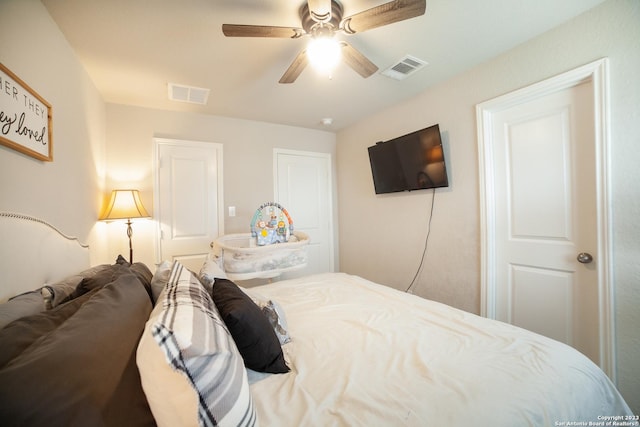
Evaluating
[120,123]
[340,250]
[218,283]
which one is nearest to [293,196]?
[340,250]

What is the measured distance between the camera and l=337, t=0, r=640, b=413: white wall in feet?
4.63

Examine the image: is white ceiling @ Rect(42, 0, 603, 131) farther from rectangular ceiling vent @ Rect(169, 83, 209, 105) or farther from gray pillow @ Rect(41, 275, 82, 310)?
gray pillow @ Rect(41, 275, 82, 310)

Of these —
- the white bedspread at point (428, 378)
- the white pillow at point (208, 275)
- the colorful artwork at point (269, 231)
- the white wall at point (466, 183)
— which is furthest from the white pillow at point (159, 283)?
the white wall at point (466, 183)

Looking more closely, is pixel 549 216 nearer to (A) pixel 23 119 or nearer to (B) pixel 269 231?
(B) pixel 269 231

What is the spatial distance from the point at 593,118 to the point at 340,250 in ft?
9.33

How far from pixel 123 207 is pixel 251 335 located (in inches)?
83.8

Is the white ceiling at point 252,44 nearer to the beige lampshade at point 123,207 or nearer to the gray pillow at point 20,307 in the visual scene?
the beige lampshade at point 123,207

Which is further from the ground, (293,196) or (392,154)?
(392,154)

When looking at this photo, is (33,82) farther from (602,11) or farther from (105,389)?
(602,11)

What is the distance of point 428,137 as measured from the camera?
2.36 metres

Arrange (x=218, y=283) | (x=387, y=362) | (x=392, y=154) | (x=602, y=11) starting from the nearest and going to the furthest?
1. (x=387, y=362)
2. (x=218, y=283)
3. (x=602, y=11)
4. (x=392, y=154)

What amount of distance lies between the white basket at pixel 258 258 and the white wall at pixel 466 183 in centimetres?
114

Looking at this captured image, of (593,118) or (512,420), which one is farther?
(593,118)

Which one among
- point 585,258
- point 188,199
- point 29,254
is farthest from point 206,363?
point 188,199
